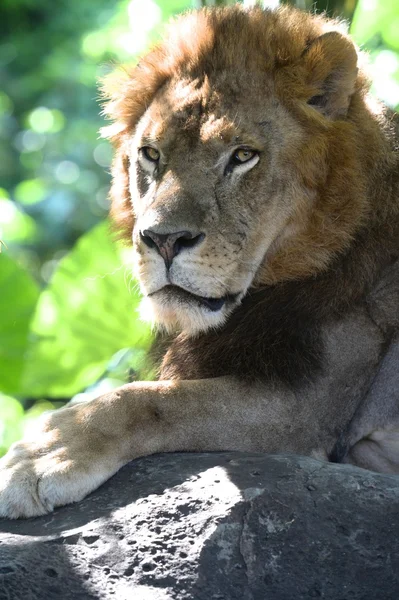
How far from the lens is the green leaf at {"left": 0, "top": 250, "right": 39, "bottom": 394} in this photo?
14.8 feet

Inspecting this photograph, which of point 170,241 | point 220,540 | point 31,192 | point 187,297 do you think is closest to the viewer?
point 220,540

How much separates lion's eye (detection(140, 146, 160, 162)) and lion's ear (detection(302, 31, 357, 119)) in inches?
21.6

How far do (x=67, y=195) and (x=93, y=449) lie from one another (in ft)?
23.6

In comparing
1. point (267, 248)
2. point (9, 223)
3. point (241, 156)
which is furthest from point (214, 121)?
point (9, 223)

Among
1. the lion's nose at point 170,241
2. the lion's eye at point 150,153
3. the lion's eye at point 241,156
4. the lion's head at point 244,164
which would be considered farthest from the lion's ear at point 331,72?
the lion's nose at point 170,241

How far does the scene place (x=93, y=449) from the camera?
2.99 m

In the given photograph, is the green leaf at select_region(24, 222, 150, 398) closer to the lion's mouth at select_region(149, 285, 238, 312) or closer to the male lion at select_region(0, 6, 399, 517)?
the male lion at select_region(0, 6, 399, 517)

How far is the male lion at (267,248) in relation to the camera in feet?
10.5

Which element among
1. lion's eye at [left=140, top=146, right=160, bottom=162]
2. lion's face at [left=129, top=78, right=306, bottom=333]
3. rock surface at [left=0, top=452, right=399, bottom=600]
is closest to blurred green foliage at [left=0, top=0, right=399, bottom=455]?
lion's eye at [left=140, top=146, right=160, bottom=162]

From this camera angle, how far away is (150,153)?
3.54 metres

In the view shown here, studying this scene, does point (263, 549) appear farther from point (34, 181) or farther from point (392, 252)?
point (34, 181)

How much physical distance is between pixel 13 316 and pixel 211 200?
5.28ft

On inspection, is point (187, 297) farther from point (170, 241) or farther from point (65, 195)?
point (65, 195)

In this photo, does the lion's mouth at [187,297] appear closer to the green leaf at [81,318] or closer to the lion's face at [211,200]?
the lion's face at [211,200]
